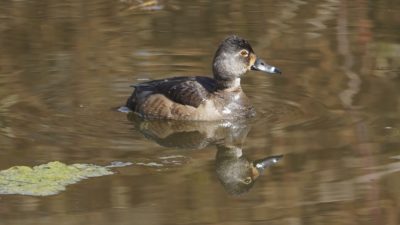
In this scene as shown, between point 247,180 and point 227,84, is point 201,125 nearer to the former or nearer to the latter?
point 227,84

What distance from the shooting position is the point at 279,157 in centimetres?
959

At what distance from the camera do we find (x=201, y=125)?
10.9 m

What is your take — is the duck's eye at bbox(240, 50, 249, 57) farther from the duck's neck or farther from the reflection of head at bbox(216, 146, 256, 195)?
the reflection of head at bbox(216, 146, 256, 195)

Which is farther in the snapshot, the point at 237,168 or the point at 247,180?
the point at 237,168

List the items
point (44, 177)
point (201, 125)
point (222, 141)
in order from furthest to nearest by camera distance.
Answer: point (201, 125) → point (222, 141) → point (44, 177)

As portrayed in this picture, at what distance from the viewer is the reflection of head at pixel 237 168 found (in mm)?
9008

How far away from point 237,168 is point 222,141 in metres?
0.84

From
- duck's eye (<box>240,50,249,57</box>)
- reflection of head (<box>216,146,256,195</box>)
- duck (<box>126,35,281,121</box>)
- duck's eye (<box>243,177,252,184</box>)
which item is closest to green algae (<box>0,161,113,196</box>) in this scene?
reflection of head (<box>216,146,256,195</box>)

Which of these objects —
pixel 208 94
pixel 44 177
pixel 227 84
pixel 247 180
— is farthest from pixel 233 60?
pixel 44 177

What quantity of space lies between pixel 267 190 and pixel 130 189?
3.42 ft

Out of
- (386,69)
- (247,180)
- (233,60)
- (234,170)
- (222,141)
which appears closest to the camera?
(247,180)

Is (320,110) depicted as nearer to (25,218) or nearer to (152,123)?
(152,123)

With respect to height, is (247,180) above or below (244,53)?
below

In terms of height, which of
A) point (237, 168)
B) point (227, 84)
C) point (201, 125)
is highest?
point (227, 84)
